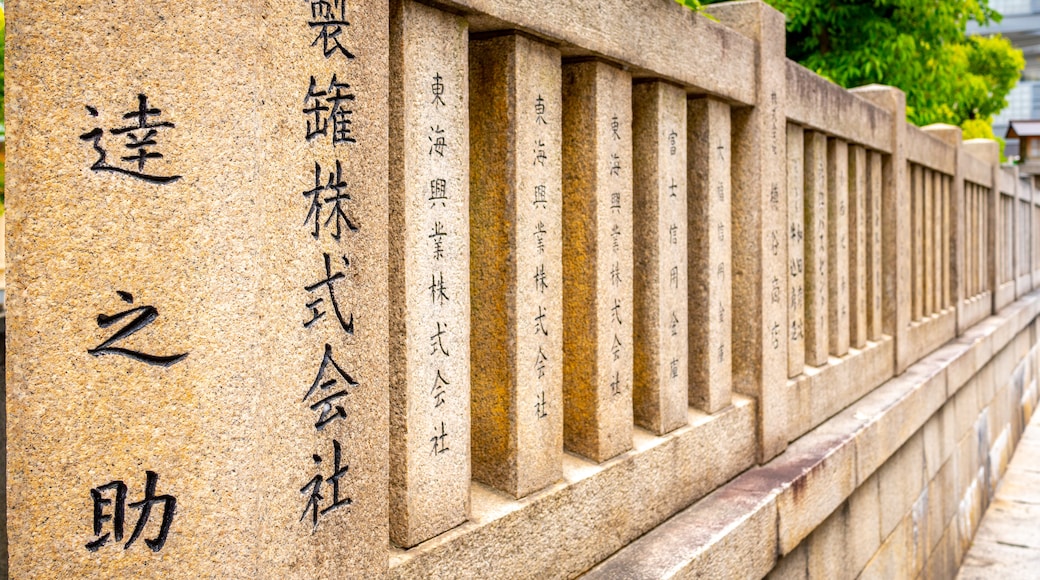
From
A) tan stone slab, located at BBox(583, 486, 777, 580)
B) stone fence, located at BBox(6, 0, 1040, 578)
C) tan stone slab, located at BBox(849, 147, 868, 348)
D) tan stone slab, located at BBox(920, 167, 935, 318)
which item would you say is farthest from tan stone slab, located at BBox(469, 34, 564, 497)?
tan stone slab, located at BBox(920, 167, 935, 318)

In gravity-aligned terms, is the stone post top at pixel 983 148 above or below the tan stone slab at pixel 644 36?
above

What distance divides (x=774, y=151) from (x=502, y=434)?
2.44 m

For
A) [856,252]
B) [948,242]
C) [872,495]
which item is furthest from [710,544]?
[948,242]

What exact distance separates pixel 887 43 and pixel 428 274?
400 inches

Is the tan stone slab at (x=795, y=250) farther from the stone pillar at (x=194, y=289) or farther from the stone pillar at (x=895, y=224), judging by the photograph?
the stone pillar at (x=194, y=289)

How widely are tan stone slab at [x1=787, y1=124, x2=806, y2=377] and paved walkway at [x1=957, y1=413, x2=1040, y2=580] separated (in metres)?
4.22

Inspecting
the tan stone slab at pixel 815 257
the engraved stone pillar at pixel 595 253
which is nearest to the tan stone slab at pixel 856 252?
the tan stone slab at pixel 815 257

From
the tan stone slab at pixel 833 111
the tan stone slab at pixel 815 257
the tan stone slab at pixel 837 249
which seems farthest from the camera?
the tan stone slab at pixel 837 249

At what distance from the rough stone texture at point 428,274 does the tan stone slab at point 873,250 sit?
180 inches

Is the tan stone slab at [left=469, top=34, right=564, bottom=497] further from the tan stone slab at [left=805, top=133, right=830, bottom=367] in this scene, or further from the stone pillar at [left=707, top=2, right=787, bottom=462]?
the tan stone slab at [left=805, top=133, right=830, bottom=367]

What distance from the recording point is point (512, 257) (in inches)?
98.8

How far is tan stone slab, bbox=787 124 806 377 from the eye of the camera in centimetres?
465

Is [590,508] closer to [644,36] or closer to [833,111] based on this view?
[644,36]

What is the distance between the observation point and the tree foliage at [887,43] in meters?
10.8
